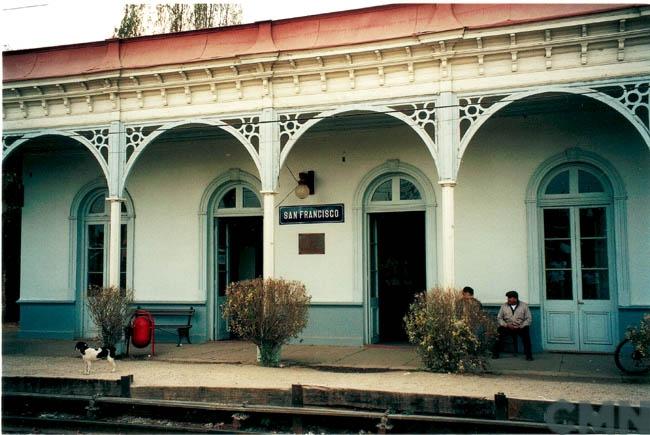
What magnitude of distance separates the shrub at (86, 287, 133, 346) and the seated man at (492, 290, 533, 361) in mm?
6156

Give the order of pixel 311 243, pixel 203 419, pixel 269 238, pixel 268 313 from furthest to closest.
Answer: pixel 311 243
pixel 269 238
pixel 268 313
pixel 203 419

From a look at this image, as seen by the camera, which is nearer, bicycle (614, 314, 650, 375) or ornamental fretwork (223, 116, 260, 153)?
bicycle (614, 314, 650, 375)

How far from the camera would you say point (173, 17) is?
23.7m

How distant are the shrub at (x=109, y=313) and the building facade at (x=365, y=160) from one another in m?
0.47

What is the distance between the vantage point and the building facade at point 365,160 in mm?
9797

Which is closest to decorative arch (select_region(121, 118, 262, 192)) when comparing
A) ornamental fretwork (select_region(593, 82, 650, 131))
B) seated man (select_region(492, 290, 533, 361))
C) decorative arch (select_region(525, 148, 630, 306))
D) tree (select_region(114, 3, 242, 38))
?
seated man (select_region(492, 290, 533, 361))

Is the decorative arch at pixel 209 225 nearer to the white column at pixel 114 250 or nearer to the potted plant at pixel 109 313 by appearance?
the white column at pixel 114 250

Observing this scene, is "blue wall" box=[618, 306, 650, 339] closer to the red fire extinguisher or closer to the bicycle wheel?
the bicycle wheel

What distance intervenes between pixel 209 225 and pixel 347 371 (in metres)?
5.16

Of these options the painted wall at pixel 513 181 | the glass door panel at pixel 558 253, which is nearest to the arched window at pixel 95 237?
the painted wall at pixel 513 181

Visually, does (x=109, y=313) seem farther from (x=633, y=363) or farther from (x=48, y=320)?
(x=633, y=363)

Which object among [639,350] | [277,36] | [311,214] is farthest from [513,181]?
[277,36]

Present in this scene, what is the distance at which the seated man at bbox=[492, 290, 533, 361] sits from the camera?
1038 centimetres

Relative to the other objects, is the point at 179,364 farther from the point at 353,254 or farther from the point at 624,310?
the point at 624,310
